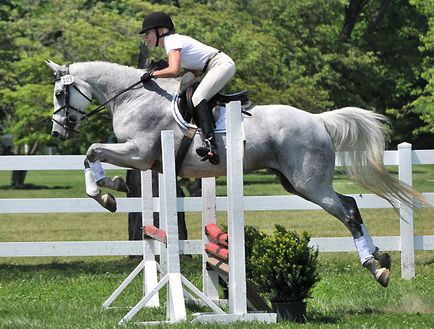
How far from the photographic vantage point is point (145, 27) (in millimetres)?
8703

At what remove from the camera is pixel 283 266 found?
26.1 feet

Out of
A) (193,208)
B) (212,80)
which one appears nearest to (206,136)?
(212,80)

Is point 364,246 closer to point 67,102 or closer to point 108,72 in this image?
point 108,72

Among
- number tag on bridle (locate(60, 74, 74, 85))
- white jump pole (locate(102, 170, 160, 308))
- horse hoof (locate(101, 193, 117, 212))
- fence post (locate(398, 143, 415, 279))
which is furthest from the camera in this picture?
fence post (locate(398, 143, 415, 279))

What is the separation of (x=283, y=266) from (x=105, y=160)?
1.88 meters

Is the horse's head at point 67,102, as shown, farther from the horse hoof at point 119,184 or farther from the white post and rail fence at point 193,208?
the white post and rail fence at point 193,208

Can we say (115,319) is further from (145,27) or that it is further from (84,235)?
(84,235)

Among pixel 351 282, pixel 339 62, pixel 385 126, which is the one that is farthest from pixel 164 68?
pixel 339 62

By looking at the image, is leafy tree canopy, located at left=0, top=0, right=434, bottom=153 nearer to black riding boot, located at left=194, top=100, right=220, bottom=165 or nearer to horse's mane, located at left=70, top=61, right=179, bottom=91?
horse's mane, located at left=70, top=61, right=179, bottom=91

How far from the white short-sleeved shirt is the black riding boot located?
1.43 feet

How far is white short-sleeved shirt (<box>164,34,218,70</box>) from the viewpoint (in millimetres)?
8562

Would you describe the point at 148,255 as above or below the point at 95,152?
below

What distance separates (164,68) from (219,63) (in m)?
0.50

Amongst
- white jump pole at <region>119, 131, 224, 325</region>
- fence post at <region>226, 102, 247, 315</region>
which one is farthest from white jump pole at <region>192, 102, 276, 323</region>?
white jump pole at <region>119, 131, 224, 325</region>
